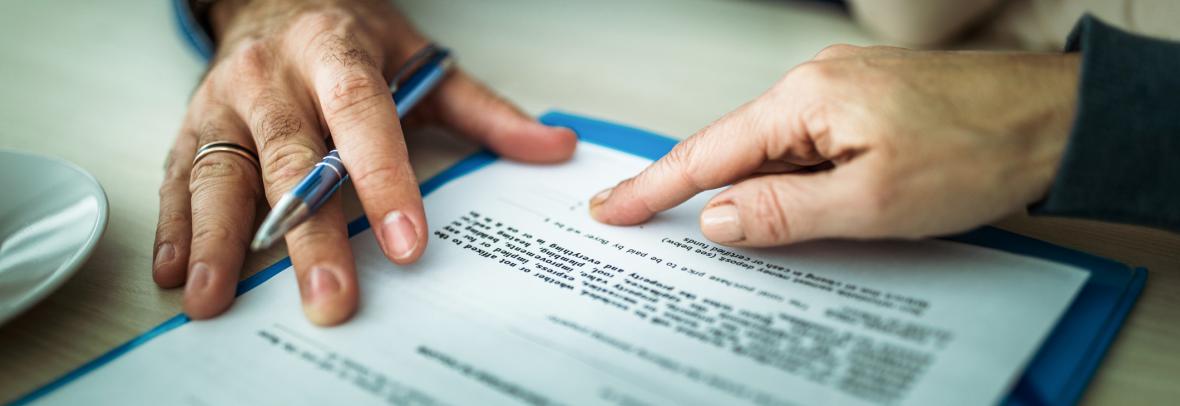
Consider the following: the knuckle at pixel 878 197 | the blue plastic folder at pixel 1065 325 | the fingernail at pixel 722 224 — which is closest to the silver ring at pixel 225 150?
the blue plastic folder at pixel 1065 325

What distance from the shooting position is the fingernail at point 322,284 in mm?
520

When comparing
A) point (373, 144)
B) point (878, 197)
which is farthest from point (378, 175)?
point (878, 197)

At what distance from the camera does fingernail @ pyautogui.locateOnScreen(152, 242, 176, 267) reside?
23.4 inches

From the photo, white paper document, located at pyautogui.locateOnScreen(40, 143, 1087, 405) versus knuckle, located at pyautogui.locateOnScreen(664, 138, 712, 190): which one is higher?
knuckle, located at pyautogui.locateOnScreen(664, 138, 712, 190)

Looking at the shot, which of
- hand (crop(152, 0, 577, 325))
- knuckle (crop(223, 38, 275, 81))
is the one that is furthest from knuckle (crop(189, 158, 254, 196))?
knuckle (crop(223, 38, 275, 81))

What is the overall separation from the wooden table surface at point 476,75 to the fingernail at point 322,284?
0.10 metres

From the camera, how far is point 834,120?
522 millimetres

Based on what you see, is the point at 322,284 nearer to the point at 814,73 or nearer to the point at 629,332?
the point at 629,332

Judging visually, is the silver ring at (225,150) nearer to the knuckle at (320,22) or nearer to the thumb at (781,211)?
the knuckle at (320,22)

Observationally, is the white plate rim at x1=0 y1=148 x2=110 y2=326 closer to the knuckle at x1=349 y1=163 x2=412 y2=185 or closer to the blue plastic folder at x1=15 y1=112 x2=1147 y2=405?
the blue plastic folder at x1=15 y1=112 x2=1147 y2=405

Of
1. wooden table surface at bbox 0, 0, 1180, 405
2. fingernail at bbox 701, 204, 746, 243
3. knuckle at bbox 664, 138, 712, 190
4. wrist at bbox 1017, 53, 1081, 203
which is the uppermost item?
wrist at bbox 1017, 53, 1081, 203

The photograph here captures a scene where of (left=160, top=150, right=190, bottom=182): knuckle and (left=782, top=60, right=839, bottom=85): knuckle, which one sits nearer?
(left=782, top=60, right=839, bottom=85): knuckle

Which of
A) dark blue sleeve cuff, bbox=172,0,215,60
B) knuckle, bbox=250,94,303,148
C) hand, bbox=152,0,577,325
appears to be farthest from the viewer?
dark blue sleeve cuff, bbox=172,0,215,60

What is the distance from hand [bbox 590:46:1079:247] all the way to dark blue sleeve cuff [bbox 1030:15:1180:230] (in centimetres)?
2
